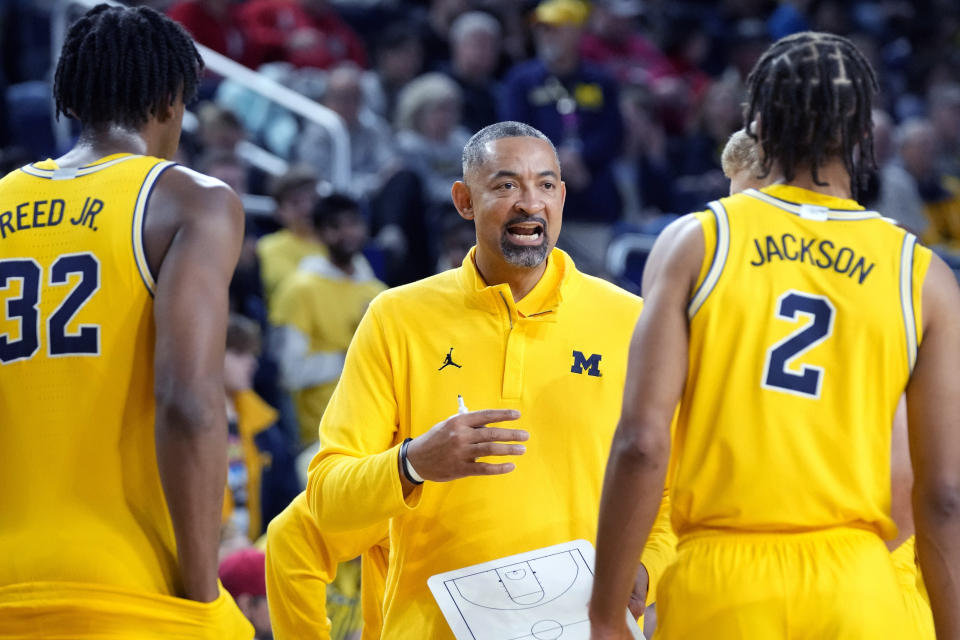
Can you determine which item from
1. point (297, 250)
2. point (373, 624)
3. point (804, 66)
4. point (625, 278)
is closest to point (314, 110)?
point (297, 250)

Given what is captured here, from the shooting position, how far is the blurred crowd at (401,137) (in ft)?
24.2

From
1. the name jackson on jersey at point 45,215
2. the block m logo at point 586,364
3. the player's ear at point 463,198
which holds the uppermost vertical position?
the player's ear at point 463,198

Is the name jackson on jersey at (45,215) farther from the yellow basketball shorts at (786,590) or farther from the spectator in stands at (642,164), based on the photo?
the spectator in stands at (642,164)

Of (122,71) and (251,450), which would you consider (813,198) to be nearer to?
(122,71)

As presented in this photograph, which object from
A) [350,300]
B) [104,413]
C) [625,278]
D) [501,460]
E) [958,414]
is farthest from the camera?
[625,278]

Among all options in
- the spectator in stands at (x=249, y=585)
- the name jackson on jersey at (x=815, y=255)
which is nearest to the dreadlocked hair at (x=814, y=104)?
the name jackson on jersey at (x=815, y=255)

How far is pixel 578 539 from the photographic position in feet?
10.5

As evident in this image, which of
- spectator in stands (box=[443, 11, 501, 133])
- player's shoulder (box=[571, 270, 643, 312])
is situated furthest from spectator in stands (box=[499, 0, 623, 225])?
player's shoulder (box=[571, 270, 643, 312])

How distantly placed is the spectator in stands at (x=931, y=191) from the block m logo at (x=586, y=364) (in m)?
8.21

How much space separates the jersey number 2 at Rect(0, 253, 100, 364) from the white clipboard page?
1015 millimetres

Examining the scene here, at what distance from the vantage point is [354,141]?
30.9 ft

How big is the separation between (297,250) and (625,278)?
2.24 meters

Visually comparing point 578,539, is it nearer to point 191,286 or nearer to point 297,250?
point 191,286

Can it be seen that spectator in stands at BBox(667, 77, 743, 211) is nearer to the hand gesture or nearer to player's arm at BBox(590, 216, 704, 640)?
the hand gesture
